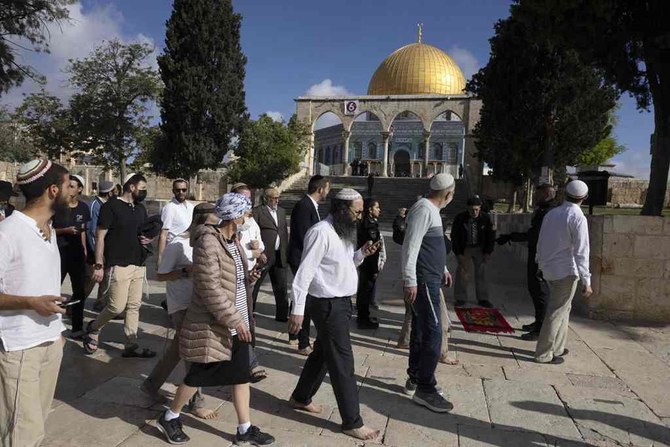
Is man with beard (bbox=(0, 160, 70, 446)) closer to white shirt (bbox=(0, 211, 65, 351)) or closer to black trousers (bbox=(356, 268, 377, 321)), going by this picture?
white shirt (bbox=(0, 211, 65, 351))

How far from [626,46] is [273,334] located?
9.24 m

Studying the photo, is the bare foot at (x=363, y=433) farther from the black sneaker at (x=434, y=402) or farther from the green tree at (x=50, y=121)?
the green tree at (x=50, y=121)

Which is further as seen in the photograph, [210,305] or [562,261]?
[562,261]

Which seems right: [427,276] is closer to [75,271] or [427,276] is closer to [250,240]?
[250,240]

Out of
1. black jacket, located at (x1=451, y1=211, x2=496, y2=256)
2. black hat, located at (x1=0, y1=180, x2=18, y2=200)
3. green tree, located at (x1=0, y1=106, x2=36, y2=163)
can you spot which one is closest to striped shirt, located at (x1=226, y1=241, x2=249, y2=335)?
black hat, located at (x1=0, y1=180, x2=18, y2=200)

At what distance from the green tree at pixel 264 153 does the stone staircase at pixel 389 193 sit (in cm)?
186

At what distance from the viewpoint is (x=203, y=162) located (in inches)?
955

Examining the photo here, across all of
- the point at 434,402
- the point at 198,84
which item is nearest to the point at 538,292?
the point at 434,402

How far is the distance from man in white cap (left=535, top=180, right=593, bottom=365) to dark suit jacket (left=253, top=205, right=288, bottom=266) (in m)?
2.95

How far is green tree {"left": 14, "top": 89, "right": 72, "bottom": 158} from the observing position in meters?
22.5

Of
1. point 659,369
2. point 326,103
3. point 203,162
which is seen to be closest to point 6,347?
point 659,369

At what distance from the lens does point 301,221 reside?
517 cm

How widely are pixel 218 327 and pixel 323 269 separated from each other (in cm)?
80

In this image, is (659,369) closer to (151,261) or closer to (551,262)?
(551,262)
